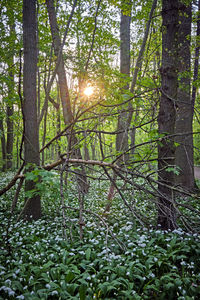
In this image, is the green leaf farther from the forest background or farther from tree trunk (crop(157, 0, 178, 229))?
tree trunk (crop(157, 0, 178, 229))

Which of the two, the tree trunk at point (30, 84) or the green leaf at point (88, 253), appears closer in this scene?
the green leaf at point (88, 253)

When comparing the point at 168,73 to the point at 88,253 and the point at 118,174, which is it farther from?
the point at 88,253

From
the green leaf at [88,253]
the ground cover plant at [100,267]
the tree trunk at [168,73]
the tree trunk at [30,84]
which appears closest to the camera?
the ground cover plant at [100,267]

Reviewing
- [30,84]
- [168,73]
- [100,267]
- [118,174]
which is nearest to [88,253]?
[100,267]

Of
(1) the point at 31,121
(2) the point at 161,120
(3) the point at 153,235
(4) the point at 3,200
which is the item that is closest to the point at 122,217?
(3) the point at 153,235

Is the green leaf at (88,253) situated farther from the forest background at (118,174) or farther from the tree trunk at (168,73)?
the tree trunk at (168,73)

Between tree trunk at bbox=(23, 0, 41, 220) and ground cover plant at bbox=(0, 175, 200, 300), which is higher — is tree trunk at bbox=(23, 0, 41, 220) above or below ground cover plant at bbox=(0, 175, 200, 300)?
above

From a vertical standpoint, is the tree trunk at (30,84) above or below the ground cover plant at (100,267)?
above

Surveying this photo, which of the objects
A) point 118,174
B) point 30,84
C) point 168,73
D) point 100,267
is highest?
point 30,84

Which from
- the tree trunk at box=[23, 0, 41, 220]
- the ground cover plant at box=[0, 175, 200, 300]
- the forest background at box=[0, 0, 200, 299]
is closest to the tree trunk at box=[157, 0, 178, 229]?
the forest background at box=[0, 0, 200, 299]

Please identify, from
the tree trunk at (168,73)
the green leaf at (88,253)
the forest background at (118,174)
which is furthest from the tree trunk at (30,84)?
the tree trunk at (168,73)

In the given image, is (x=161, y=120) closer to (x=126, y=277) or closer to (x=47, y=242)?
(x=126, y=277)

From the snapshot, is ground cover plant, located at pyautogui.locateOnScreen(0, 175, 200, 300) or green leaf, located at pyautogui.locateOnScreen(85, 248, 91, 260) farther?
green leaf, located at pyautogui.locateOnScreen(85, 248, 91, 260)

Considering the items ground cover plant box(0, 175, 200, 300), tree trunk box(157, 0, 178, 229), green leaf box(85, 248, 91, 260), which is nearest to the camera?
ground cover plant box(0, 175, 200, 300)
